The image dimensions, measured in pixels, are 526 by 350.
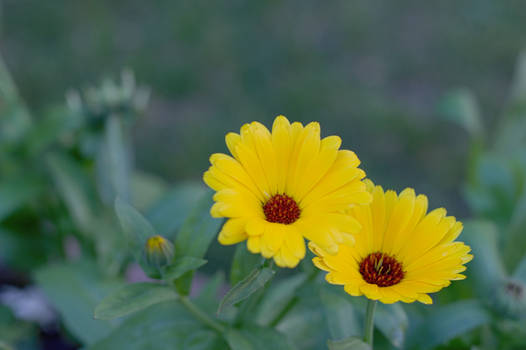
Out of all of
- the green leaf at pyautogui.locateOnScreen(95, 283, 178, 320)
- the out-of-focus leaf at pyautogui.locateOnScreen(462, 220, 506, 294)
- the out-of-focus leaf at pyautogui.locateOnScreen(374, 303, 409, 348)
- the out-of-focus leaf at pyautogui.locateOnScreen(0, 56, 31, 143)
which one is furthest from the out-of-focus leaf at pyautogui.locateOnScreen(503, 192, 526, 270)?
the out-of-focus leaf at pyautogui.locateOnScreen(0, 56, 31, 143)

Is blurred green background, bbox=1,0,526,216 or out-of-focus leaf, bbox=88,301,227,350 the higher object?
blurred green background, bbox=1,0,526,216

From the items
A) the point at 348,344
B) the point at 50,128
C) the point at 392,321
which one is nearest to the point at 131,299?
the point at 348,344

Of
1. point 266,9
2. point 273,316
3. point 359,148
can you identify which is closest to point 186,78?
Result: point 266,9

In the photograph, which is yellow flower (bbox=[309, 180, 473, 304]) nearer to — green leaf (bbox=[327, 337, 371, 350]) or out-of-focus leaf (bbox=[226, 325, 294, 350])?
green leaf (bbox=[327, 337, 371, 350])

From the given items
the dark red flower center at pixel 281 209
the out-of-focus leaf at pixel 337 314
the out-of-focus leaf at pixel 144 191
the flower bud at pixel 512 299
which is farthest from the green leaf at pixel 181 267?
the out-of-focus leaf at pixel 144 191

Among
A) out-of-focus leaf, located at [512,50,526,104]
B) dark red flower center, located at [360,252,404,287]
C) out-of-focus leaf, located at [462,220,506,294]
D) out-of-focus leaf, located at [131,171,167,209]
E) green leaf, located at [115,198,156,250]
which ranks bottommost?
out-of-focus leaf, located at [131,171,167,209]

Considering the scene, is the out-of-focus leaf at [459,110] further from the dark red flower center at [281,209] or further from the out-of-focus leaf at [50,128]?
the out-of-focus leaf at [50,128]
